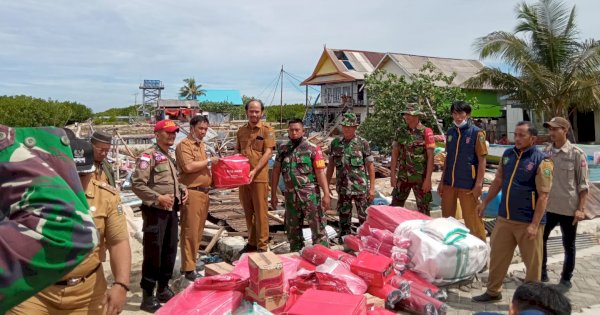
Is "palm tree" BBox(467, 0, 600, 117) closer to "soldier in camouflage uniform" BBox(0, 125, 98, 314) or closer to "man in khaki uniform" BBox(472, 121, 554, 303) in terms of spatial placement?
"man in khaki uniform" BBox(472, 121, 554, 303)

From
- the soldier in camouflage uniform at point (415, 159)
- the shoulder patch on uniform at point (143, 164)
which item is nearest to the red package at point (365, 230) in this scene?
the soldier in camouflage uniform at point (415, 159)

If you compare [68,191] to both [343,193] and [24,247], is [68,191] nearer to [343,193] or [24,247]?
[24,247]

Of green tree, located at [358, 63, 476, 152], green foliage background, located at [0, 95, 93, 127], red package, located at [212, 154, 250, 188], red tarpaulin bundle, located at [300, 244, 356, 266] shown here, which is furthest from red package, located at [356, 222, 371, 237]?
green foliage background, located at [0, 95, 93, 127]

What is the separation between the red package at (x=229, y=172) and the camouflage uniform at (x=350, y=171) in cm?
140

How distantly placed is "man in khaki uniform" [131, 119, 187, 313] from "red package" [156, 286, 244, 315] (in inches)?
33.1

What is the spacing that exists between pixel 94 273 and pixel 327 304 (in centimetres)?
158

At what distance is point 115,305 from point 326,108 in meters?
34.2

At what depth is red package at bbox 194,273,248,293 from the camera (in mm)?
3555

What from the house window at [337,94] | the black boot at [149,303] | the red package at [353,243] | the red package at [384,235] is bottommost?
the black boot at [149,303]

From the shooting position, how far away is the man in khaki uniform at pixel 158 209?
14.2 ft

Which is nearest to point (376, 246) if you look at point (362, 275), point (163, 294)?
point (362, 275)

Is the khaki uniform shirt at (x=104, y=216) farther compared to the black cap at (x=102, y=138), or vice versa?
the black cap at (x=102, y=138)

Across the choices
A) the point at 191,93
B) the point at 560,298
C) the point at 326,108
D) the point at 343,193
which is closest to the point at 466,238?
the point at 343,193

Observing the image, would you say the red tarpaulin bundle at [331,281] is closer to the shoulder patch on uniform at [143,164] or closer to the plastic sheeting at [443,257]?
the plastic sheeting at [443,257]
